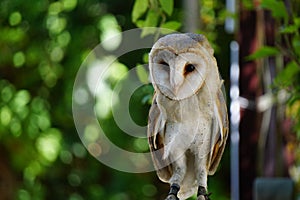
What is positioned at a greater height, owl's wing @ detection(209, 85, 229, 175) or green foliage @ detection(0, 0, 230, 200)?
owl's wing @ detection(209, 85, 229, 175)

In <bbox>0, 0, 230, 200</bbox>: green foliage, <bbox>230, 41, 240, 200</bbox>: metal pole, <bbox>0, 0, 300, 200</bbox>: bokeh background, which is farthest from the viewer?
<bbox>0, 0, 230, 200</bbox>: green foliage

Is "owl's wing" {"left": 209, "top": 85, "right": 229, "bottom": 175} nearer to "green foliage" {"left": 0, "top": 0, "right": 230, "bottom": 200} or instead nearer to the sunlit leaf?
"green foliage" {"left": 0, "top": 0, "right": 230, "bottom": 200}

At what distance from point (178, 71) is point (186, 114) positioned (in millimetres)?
64

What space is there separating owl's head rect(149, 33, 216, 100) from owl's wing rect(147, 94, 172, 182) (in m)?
0.05

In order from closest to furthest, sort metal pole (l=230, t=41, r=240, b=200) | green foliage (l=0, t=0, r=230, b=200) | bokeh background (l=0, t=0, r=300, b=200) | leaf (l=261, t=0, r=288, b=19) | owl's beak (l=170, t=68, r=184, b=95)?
owl's beak (l=170, t=68, r=184, b=95)
leaf (l=261, t=0, r=288, b=19)
metal pole (l=230, t=41, r=240, b=200)
bokeh background (l=0, t=0, r=300, b=200)
green foliage (l=0, t=0, r=230, b=200)

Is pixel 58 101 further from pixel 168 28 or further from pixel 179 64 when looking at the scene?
pixel 179 64

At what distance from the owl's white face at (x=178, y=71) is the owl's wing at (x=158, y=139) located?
1.8 inches

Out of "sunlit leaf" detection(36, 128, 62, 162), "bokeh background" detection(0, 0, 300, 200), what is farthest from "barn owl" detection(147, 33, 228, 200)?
"sunlit leaf" detection(36, 128, 62, 162)

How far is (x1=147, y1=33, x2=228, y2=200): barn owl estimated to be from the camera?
0.71m

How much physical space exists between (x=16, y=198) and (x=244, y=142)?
1.13 meters

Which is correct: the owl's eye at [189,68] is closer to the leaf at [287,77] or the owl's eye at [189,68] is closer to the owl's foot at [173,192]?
the owl's foot at [173,192]

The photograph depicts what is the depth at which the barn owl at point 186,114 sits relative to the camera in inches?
28.0

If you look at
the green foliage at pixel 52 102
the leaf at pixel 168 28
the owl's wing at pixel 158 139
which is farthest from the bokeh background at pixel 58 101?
the owl's wing at pixel 158 139

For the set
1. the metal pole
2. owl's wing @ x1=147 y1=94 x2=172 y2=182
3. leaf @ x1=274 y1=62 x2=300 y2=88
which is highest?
owl's wing @ x1=147 y1=94 x2=172 y2=182
